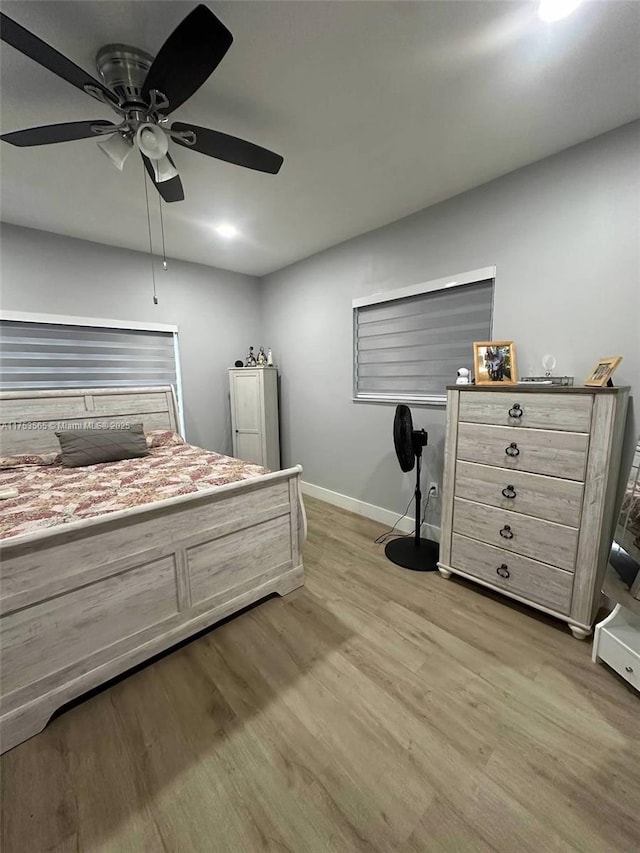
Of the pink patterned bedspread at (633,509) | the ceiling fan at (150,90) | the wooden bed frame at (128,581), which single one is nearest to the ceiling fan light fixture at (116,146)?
the ceiling fan at (150,90)

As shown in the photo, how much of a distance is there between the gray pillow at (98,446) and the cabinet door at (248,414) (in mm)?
1263

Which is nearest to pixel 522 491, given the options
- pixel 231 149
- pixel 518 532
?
pixel 518 532

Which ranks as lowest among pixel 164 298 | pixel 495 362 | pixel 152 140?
pixel 495 362

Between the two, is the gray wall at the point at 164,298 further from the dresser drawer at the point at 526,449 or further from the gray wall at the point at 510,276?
the dresser drawer at the point at 526,449

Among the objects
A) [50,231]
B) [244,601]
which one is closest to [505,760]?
[244,601]

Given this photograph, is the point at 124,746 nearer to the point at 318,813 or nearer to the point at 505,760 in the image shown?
the point at 318,813

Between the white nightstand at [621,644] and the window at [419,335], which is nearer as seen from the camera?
the white nightstand at [621,644]

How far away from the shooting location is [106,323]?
3285 millimetres

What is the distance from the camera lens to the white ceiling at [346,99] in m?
1.24

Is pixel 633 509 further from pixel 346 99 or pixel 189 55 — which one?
pixel 189 55

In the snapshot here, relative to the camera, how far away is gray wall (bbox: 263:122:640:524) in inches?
72.6

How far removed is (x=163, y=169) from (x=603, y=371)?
2458mm

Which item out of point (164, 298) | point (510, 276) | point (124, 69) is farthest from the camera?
point (164, 298)

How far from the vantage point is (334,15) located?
122cm
